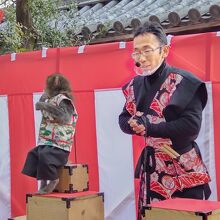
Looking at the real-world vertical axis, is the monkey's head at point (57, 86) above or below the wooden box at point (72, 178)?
above

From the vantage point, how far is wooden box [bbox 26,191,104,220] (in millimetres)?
4184

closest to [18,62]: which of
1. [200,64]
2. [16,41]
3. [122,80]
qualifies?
[16,41]

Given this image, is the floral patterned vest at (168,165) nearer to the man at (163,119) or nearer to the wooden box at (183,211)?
the man at (163,119)

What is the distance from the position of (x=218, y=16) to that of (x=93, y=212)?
101 inches

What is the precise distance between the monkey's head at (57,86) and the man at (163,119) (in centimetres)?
135

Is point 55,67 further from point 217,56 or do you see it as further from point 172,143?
point 172,143

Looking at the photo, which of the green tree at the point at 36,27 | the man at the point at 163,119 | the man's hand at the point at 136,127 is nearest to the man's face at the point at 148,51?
the man at the point at 163,119

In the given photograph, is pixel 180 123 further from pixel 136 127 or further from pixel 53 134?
pixel 53 134

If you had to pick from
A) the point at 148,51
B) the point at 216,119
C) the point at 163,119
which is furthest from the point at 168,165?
the point at 216,119

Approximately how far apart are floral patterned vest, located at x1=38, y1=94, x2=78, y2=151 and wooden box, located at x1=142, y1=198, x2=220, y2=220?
1.69 metres

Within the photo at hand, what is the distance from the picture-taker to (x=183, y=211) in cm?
265

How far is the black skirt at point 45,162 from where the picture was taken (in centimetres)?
427

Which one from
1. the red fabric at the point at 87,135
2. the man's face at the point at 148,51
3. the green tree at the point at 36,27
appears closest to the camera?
the man's face at the point at 148,51

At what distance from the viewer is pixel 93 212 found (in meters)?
4.42
